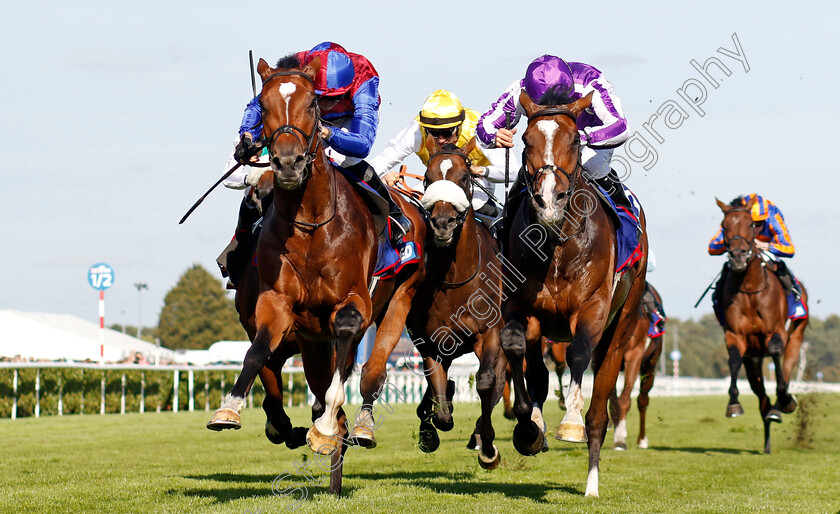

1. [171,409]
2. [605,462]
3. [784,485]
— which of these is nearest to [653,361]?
[605,462]

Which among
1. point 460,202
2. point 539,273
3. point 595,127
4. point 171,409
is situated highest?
point 595,127

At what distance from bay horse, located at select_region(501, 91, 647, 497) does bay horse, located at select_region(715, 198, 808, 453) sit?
Answer: 5654 mm

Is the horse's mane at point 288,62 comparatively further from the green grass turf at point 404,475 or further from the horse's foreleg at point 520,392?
the green grass turf at point 404,475

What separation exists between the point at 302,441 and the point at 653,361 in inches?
287

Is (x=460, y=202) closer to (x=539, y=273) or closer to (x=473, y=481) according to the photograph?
(x=539, y=273)

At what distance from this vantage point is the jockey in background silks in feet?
24.4

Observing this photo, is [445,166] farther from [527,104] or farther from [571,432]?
[571,432]

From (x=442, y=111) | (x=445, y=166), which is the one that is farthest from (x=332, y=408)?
(x=442, y=111)

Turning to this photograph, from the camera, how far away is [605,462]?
998 cm

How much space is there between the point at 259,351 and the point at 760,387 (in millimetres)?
8426

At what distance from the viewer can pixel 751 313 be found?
12.3m

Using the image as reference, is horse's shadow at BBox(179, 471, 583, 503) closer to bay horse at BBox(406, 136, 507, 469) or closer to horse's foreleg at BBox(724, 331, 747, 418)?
bay horse at BBox(406, 136, 507, 469)

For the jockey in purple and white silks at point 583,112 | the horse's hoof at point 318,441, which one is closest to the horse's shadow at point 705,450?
the jockey in purple and white silks at point 583,112

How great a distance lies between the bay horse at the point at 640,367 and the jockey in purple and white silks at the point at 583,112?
5.17 metres
